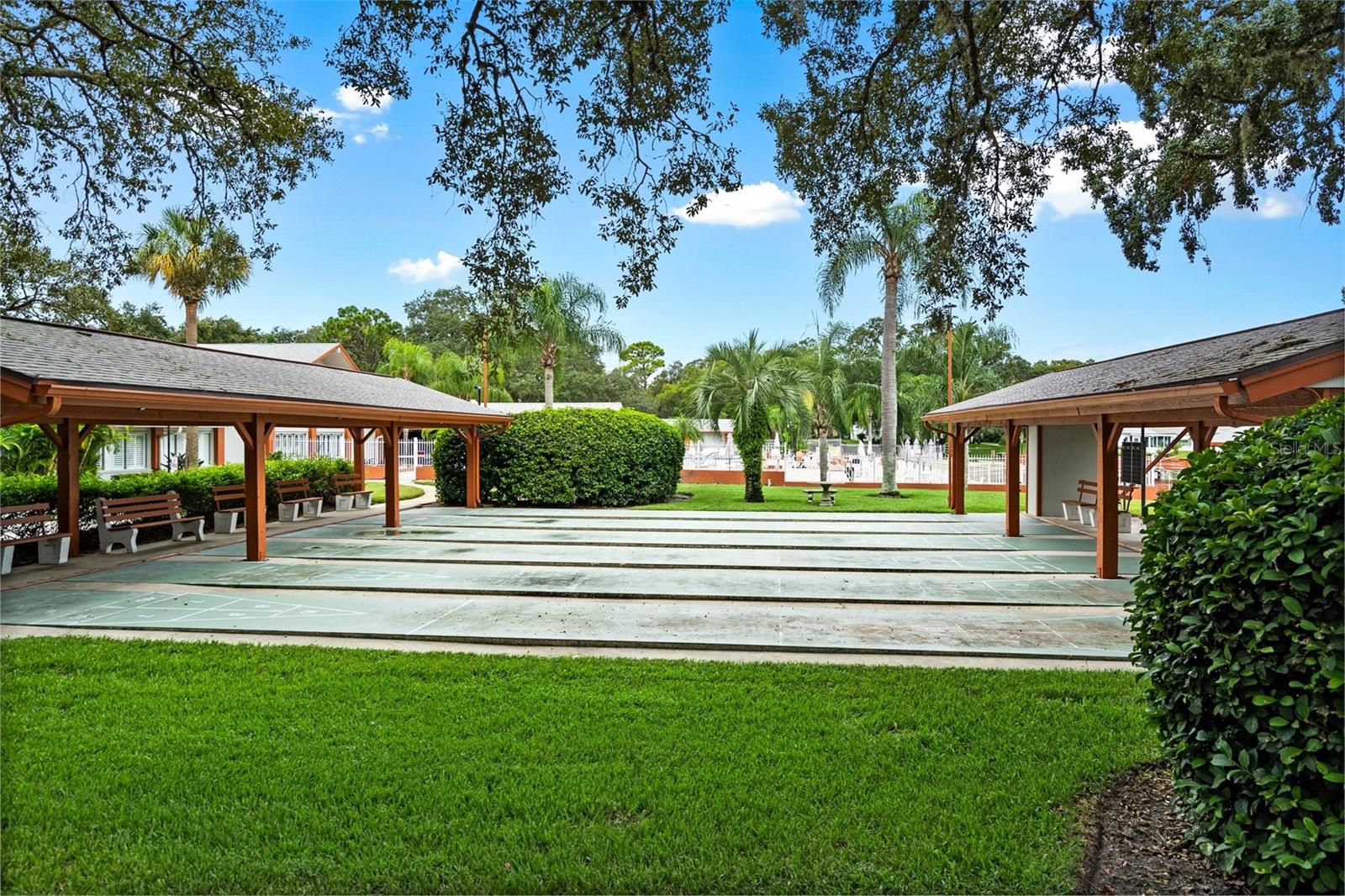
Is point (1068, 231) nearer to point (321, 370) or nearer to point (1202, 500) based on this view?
point (1202, 500)

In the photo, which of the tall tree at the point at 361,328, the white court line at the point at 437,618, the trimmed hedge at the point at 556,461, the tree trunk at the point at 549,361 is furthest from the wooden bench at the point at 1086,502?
the tall tree at the point at 361,328

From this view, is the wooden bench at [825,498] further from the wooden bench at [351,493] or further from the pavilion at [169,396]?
the wooden bench at [351,493]

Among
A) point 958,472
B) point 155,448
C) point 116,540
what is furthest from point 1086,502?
point 155,448

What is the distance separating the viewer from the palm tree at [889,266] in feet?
64.9

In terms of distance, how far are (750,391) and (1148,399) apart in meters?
12.1

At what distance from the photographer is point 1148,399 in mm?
7367

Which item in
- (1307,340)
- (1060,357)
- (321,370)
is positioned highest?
(1060,357)

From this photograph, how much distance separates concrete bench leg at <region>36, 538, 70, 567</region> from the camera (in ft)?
32.6

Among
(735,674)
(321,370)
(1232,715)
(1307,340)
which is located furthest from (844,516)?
(1232,715)

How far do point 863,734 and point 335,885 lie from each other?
2827mm

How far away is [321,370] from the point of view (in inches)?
613

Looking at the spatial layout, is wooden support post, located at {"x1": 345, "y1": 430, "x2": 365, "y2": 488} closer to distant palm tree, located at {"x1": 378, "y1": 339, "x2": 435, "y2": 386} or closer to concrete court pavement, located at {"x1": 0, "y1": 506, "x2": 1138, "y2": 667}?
concrete court pavement, located at {"x1": 0, "y1": 506, "x2": 1138, "y2": 667}

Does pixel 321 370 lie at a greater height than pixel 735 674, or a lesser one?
greater

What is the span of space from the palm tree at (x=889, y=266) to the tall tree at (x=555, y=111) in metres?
13.8
